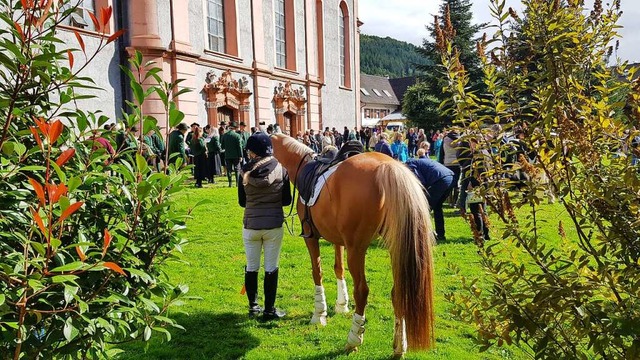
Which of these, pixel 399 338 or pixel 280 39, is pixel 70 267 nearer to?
pixel 399 338

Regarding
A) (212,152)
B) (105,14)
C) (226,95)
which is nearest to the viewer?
(105,14)

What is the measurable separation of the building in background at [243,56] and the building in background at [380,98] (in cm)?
2579

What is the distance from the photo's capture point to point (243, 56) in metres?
22.2

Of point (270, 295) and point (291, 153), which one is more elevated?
point (291, 153)

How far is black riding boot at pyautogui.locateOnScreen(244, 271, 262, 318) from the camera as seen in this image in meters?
5.40

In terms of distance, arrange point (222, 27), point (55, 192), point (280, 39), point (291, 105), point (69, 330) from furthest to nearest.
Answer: point (280, 39), point (291, 105), point (222, 27), point (69, 330), point (55, 192)

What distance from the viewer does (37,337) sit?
1853 mm

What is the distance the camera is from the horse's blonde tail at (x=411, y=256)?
4.02m

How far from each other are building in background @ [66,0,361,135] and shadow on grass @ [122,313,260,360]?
5533 mm

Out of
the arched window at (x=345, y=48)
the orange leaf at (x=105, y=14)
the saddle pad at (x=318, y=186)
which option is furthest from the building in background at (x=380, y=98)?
the orange leaf at (x=105, y=14)

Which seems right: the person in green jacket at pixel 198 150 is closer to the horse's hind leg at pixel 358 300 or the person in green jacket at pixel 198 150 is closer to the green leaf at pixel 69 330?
the horse's hind leg at pixel 358 300

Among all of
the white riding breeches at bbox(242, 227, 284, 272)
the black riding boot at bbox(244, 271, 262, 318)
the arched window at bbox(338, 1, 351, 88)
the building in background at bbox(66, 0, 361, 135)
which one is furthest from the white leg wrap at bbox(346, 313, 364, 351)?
the arched window at bbox(338, 1, 351, 88)

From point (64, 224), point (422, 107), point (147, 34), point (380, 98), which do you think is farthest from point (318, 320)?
point (380, 98)

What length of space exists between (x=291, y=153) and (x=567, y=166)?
170 inches
